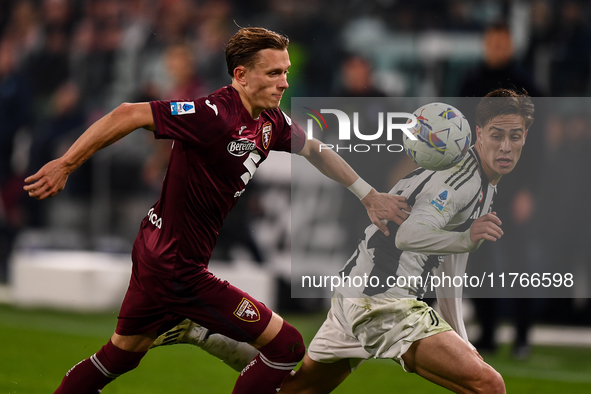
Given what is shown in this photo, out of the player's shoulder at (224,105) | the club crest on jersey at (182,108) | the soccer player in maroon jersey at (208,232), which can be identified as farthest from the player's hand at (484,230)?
the club crest on jersey at (182,108)

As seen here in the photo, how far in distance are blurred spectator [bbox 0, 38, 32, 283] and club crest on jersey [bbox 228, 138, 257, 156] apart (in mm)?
6203

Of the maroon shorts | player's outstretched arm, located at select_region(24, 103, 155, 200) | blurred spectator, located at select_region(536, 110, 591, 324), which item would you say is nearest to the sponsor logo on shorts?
the maroon shorts

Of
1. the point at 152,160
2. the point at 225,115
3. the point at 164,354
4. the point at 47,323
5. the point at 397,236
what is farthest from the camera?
the point at 152,160

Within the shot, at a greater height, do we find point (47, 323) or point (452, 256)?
point (452, 256)

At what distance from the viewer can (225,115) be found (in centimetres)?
358

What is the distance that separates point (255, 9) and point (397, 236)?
24.7 ft

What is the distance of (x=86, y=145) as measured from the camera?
3268mm

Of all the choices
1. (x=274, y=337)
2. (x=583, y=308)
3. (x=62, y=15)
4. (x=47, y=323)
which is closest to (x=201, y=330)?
(x=274, y=337)

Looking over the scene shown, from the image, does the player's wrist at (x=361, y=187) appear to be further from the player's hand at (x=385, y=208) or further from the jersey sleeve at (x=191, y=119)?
the jersey sleeve at (x=191, y=119)

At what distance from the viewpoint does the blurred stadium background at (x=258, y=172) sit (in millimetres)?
4453

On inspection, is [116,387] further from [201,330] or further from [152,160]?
[152,160]

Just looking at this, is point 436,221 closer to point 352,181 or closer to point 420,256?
point 420,256

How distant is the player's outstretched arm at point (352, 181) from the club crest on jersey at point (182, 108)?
2.71 ft

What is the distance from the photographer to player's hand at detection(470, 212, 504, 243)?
3.95 metres
